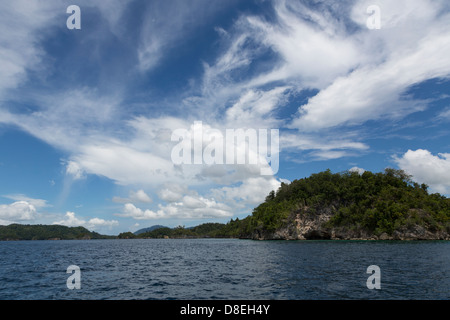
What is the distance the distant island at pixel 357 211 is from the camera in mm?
124188

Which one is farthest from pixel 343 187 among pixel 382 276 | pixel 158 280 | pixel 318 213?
pixel 158 280

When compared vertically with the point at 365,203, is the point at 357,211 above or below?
below

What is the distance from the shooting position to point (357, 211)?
484 feet

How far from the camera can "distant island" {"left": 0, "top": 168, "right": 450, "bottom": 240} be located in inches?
4889

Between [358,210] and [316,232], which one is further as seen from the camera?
[316,232]

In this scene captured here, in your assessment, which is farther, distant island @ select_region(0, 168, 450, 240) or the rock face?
the rock face

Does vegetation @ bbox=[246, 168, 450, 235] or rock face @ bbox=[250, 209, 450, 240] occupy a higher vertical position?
vegetation @ bbox=[246, 168, 450, 235]

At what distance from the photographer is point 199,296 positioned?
21.7 metres

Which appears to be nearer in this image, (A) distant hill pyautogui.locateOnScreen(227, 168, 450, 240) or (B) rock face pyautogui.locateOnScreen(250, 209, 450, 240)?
(A) distant hill pyautogui.locateOnScreen(227, 168, 450, 240)

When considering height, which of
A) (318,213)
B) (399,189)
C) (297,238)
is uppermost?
(399,189)

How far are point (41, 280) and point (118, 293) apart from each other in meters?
15.3

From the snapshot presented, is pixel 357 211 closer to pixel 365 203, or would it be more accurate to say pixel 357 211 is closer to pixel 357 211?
pixel 357 211

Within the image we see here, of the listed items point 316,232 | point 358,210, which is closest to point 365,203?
point 358,210
